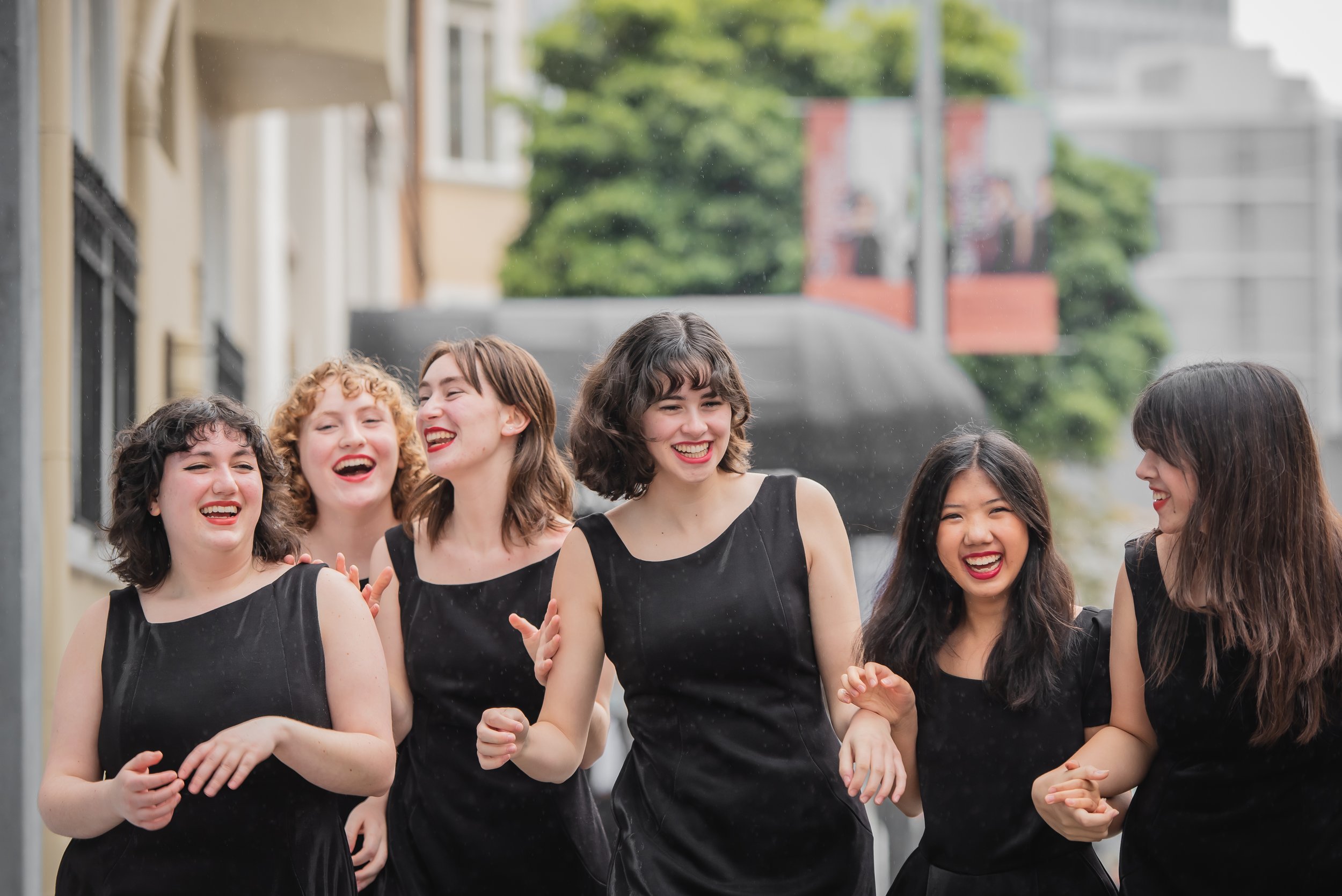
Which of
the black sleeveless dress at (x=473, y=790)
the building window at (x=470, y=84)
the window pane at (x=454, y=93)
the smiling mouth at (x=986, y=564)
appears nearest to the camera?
the smiling mouth at (x=986, y=564)

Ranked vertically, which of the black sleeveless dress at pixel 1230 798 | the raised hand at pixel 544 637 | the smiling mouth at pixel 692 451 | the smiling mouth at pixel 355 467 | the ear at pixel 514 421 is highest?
the ear at pixel 514 421

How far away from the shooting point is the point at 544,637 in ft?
10.7

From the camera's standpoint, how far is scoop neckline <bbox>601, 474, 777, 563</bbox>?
128 inches

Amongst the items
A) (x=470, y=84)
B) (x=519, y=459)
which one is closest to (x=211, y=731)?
(x=519, y=459)

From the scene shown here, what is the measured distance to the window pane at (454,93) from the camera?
2552cm

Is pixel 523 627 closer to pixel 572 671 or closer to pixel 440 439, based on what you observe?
pixel 572 671

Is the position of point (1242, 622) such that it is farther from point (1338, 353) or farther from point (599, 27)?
point (1338, 353)

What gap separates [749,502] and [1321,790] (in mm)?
1297

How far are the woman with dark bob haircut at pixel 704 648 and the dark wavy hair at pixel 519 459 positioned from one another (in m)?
0.37

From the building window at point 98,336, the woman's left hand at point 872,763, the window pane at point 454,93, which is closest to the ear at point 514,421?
the woman's left hand at point 872,763

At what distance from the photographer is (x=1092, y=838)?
297cm

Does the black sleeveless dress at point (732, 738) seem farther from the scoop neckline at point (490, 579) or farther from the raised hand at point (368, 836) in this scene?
the raised hand at point (368, 836)

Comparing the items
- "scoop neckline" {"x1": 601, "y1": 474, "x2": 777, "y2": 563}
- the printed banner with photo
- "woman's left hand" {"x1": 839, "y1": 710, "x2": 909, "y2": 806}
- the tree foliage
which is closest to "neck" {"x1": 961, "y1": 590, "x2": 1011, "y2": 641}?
"woman's left hand" {"x1": 839, "y1": 710, "x2": 909, "y2": 806}

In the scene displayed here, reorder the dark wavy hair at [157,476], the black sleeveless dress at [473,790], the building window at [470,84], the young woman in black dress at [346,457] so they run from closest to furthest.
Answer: the dark wavy hair at [157,476]
the black sleeveless dress at [473,790]
the young woman in black dress at [346,457]
the building window at [470,84]
